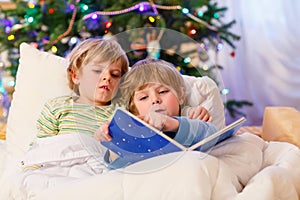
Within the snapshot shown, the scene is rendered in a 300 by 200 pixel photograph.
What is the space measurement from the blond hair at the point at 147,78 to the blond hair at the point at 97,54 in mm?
41

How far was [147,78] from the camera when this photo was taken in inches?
51.4

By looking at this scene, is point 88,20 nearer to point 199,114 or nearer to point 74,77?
point 74,77

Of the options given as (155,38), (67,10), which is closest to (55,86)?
(155,38)

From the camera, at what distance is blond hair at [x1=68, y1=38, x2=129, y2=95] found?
4.52ft

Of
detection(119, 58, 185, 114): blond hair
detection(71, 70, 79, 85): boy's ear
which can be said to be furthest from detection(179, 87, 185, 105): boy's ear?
detection(71, 70, 79, 85): boy's ear

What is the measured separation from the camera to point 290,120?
1.96m

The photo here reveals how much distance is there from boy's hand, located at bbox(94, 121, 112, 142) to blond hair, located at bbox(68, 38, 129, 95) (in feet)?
0.49

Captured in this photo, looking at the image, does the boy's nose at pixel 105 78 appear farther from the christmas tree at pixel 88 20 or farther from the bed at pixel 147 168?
the christmas tree at pixel 88 20

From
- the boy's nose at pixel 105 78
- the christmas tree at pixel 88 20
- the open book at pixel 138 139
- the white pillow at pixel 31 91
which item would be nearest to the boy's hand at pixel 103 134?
the open book at pixel 138 139

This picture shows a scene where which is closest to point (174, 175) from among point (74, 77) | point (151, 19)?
point (74, 77)

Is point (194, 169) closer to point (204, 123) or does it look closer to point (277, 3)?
point (204, 123)

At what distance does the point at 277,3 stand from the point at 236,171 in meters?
2.27

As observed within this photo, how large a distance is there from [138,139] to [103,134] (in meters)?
0.11

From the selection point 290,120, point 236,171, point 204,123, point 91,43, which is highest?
point 91,43
